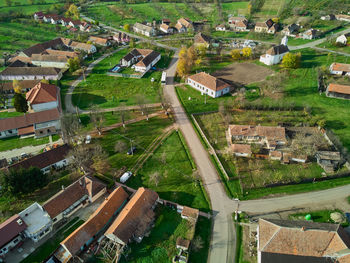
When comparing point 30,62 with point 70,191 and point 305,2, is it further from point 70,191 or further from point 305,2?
point 305,2

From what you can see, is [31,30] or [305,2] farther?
[305,2]

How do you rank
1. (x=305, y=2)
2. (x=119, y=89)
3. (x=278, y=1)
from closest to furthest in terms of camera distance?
1. (x=119, y=89)
2. (x=305, y=2)
3. (x=278, y=1)

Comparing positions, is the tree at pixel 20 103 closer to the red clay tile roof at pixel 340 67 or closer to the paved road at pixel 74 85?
the paved road at pixel 74 85

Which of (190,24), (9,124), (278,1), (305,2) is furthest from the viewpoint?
(278,1)

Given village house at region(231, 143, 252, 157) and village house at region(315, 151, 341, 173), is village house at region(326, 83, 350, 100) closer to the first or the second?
village house at region(315, 151, 341, 173)

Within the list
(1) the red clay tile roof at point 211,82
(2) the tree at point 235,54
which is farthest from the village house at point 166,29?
(1) the red clay tile roof at point 211,82

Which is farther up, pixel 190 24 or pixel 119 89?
pixel 190 24

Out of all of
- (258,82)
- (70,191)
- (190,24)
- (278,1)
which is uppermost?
(278,1)

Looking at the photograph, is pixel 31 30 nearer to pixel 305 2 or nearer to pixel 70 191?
pixel 70 191

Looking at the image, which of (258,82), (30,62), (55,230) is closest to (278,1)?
(258,82)
